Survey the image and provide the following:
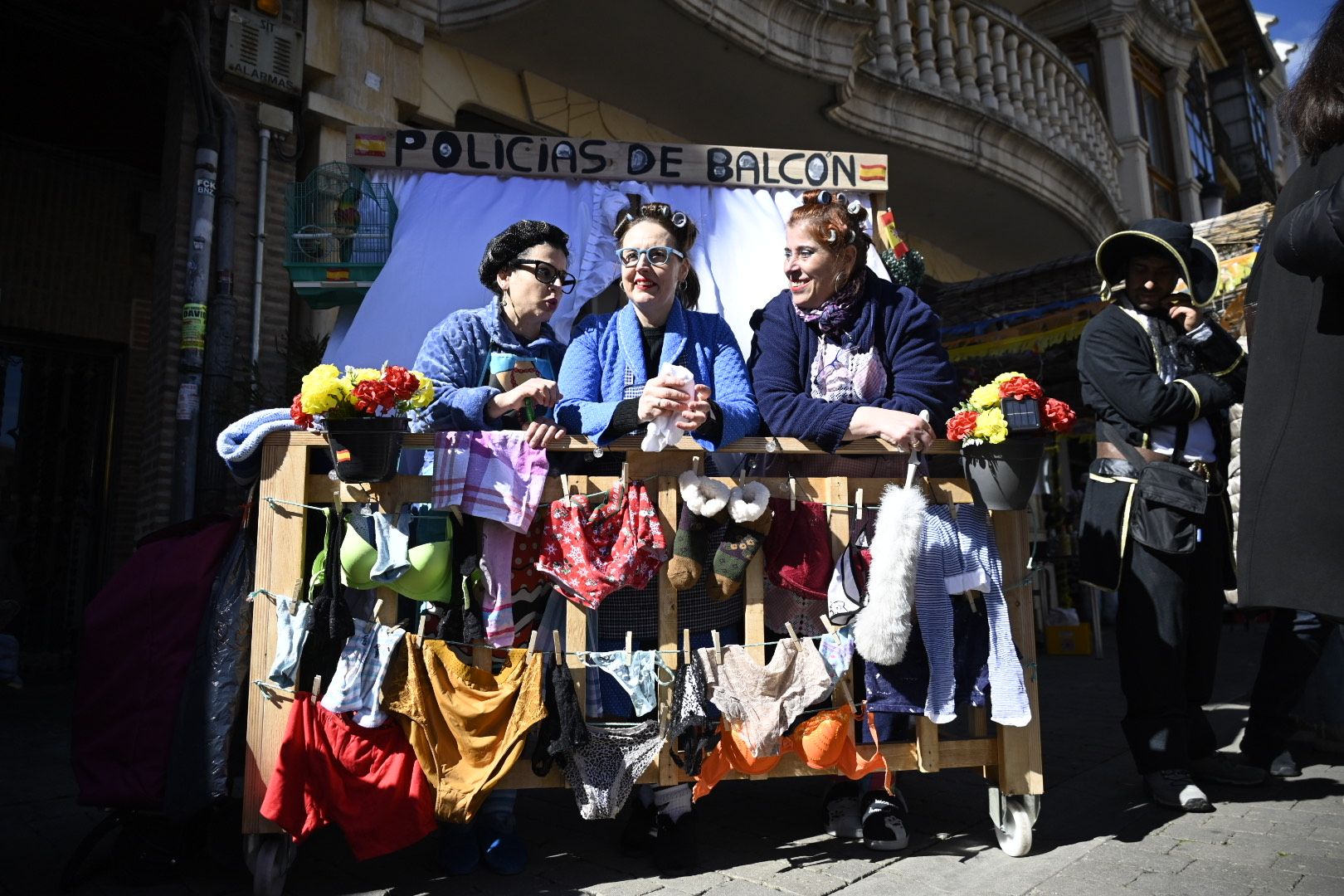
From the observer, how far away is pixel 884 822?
9.01 feet

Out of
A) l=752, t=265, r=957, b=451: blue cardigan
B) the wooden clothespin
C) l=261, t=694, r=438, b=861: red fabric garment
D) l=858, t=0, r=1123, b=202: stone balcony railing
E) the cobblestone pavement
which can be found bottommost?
the cobblestone pavement

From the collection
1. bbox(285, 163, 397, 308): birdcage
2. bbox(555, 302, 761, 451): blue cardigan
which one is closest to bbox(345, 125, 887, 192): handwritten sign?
bbox(285, 163, 397, 308): birdcage

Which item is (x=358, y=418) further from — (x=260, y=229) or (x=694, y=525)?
(x=260, y=229)

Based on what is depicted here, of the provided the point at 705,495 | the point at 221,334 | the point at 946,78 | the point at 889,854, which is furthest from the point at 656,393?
the point at 946,78

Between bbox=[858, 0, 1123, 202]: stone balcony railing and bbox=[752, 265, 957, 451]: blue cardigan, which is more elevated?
bbox=[858, 0, 1123, 202]: stone balcony railing

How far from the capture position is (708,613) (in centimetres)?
270

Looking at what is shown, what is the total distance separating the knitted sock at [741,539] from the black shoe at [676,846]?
65 centimetres

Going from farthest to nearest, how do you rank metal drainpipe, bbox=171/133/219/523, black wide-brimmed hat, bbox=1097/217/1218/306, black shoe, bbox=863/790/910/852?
metal drainpipe, bbox=171/133/219/523
black wide-brimmed hat, bbox=1097/217/1218/306
black shoe, bbox=863/790/910/852

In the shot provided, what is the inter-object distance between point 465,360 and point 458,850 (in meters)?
1.52

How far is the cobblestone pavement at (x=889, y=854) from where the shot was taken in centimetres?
242

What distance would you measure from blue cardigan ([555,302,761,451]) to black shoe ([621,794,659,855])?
3.94 ft

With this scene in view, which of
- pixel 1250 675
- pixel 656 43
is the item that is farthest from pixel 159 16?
pixel 1250 675

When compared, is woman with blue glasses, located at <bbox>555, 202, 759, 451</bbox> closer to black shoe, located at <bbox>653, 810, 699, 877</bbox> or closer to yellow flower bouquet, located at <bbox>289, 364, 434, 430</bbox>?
yellow flower bouquet, located at <bbox>289, 364, 434, 430</bbox>

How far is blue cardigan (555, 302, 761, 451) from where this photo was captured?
3016mm
